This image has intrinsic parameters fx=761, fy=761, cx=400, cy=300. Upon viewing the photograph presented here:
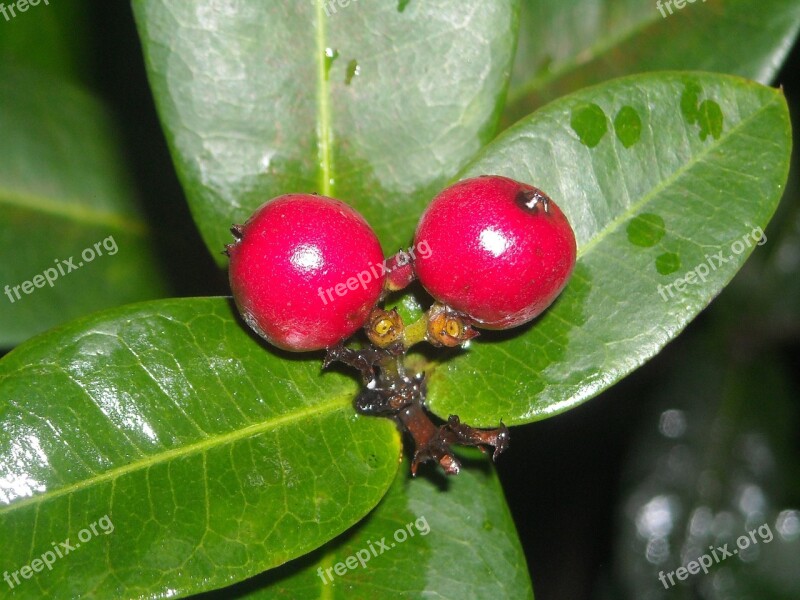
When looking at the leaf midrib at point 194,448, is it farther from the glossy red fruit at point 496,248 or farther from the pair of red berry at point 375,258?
the glossy red fruit at point 496,248

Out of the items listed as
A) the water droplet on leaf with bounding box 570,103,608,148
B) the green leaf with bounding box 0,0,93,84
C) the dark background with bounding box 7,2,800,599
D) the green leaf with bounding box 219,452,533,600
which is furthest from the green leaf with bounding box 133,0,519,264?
the green leaf with bounding box 0,0,93,84

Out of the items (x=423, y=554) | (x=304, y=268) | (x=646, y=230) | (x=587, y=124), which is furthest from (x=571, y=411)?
(x=304, y=268)

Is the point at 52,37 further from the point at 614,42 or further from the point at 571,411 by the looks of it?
the point at 571,411

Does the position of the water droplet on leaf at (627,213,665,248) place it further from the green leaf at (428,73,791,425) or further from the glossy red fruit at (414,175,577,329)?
the glossy red fruit at (414,175,577,329)

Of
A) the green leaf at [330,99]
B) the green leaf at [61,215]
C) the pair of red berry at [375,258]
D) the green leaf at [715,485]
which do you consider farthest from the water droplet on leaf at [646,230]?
the green leaf at [715,485]

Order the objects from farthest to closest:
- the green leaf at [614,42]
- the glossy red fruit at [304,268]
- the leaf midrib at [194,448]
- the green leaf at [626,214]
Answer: the green leaf at [614,42] → the green leaf at [626,214] → the leaf midrib at [194,448] → the glossy red fruit at [304,268]

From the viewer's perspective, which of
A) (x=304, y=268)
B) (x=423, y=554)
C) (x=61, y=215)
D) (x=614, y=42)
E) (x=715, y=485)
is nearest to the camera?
(x=304, y=268)
